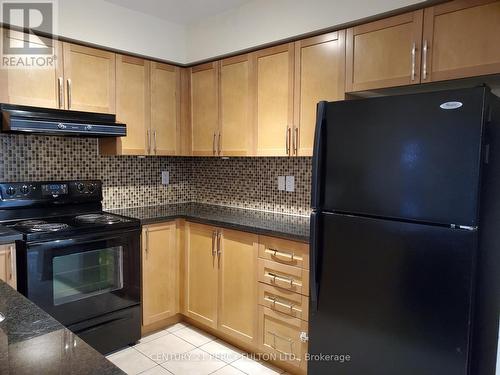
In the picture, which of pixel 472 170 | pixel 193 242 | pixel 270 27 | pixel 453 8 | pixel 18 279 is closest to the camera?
pixel 472 170

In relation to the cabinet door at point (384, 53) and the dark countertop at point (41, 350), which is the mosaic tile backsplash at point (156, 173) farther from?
the dark countertop at point (41, 350)

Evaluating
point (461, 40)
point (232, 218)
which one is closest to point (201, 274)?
point (232, 218)

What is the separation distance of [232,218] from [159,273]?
27.4 inches

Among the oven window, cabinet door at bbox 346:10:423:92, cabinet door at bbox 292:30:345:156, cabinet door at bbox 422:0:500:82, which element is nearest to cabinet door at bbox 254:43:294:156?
cabinet door at bbox 292:30:345:156

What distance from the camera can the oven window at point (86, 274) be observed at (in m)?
2.19

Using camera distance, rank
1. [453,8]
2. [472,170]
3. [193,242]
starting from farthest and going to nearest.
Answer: [193,242] < [453,8] < [472,170]

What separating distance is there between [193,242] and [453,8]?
2.13 m

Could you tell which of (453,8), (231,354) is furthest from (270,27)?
(231,354)

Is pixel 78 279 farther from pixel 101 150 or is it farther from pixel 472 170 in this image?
pixel 472 170

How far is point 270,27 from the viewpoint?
245cm

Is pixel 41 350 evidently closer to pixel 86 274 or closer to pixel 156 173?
pixel 86 274

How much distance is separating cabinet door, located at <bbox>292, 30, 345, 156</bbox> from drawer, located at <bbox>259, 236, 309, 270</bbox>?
0.59 m

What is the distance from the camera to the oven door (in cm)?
208

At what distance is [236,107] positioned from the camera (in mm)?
2754
